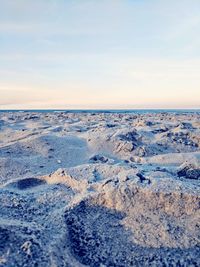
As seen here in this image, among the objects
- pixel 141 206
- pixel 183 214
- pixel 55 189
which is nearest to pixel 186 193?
pixel 183 214

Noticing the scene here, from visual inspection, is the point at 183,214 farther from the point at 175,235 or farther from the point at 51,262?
the point at 51,262

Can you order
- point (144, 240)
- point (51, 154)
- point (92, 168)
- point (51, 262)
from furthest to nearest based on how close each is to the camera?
point (51, 154), point (92, 168), point (144, 240), point (51, 262)

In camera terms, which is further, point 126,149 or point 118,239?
point 126,149

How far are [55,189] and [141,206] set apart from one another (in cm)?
128

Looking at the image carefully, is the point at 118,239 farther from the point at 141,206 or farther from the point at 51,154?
the point at 51,154

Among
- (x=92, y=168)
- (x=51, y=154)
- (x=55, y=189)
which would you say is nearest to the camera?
(x=55, y=189)

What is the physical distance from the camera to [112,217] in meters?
3.88

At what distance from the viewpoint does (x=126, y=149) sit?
8914 millimetres

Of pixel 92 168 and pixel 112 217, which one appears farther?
pixel 92 168

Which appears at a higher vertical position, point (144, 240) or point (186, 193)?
point (186, 193)

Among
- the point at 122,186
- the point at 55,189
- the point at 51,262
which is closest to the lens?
the point at 51,262

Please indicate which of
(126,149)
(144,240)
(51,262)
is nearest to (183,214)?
(144,240)

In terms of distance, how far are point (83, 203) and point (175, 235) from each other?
41.1 inches

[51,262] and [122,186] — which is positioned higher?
[122,186]
